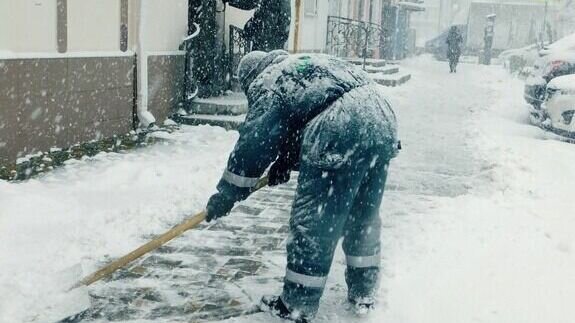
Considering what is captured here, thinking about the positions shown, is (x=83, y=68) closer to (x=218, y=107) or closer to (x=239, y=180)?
(x=218, y=107)

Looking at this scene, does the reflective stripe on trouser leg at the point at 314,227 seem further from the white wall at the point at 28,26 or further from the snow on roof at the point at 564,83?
the snow on roof at the point at 564,83

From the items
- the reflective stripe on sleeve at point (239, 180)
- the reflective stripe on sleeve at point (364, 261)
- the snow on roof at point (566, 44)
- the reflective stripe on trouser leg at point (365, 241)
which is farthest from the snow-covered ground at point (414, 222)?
the snow on roof at point (566, 44)

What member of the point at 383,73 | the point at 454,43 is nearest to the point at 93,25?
the point at 383,73

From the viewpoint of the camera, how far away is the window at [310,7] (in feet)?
53.1

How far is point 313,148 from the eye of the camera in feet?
10.7

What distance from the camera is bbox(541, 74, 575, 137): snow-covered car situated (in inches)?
369

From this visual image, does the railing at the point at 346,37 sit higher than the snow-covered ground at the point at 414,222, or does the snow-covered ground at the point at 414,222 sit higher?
the railing at the point at 346,37

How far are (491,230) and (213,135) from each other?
181 inches

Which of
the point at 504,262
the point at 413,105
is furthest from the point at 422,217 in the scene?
the point at 413,105

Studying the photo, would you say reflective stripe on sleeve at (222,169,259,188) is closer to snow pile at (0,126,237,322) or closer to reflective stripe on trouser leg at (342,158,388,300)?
reflective stripe on trouser leg at (342,158,388,300)

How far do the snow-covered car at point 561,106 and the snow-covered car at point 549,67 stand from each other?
28.1 inches

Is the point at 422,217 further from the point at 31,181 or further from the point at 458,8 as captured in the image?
the point at 458,8

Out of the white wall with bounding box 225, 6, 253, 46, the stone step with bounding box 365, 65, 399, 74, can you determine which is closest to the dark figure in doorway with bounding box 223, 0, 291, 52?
the white wall with bounding box 225, 6, 253, 46

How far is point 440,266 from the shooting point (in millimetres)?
4461
